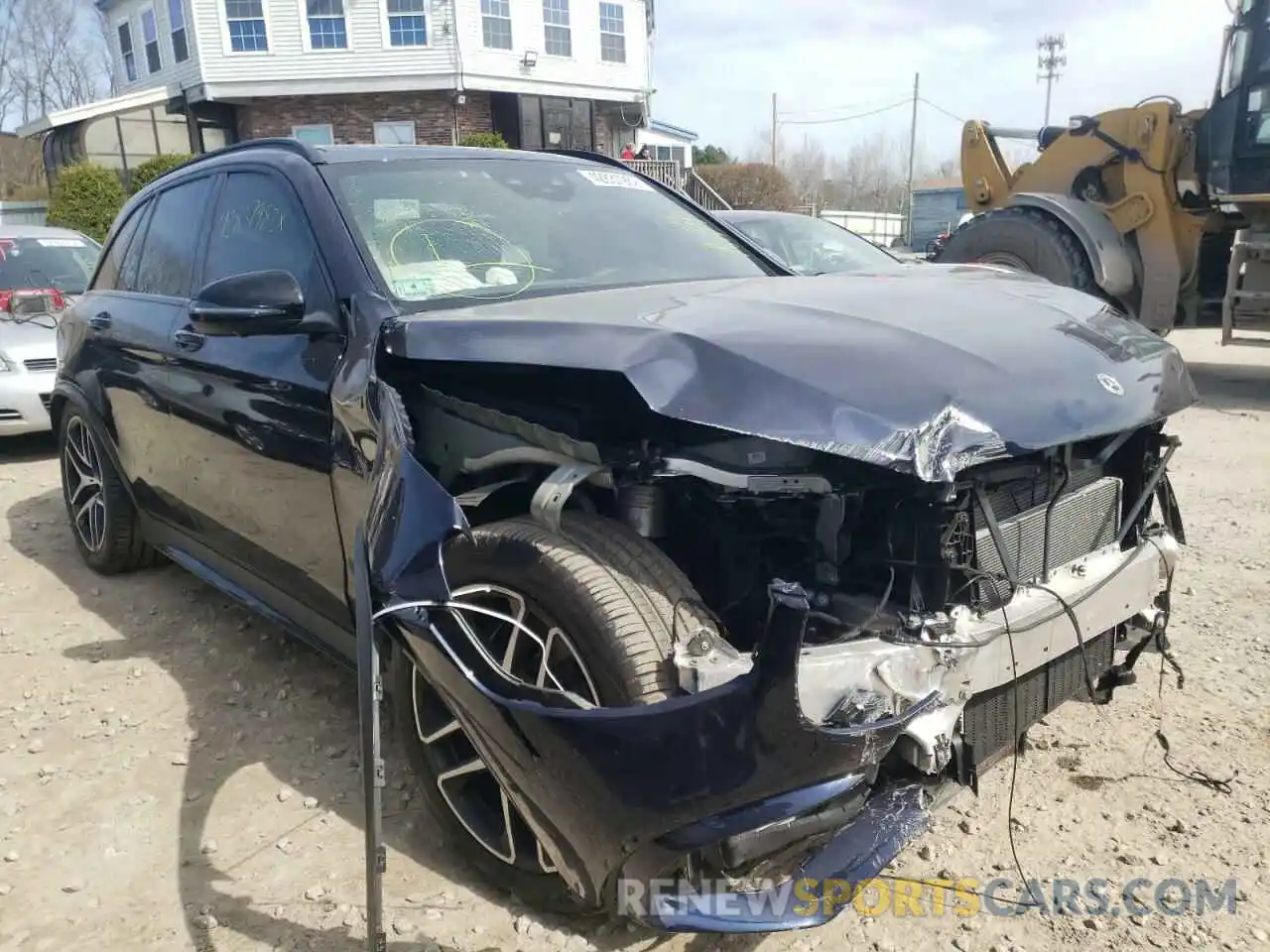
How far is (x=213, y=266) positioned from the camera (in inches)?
138

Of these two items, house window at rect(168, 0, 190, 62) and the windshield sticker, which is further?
house window at rect(168, 0, 190, 62)

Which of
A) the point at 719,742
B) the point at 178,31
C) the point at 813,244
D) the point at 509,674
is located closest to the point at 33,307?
the point at 813,244

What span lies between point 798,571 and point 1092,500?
87 centimetres

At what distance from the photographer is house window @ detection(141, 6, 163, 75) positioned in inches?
928

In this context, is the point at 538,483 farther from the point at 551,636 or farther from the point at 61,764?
the point at 61,764

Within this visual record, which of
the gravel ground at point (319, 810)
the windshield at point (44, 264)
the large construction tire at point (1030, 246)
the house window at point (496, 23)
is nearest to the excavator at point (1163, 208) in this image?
the large construction tire at point (1030, 246)

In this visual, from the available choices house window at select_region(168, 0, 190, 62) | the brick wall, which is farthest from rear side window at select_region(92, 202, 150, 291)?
house window at select_region(168, 0, 190, 62)

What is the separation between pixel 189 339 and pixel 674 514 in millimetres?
2036

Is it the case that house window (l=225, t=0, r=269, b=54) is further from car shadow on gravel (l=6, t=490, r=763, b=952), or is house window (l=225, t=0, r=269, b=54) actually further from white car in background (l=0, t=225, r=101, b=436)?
car shadow on gravel (l=6, t=490, r=763, b=952)

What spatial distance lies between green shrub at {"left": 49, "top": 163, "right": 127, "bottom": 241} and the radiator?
20518mm

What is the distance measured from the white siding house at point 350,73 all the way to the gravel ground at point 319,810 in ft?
68.1

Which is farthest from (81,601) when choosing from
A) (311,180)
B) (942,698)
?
(942,698)

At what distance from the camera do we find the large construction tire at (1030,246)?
901 centimetres

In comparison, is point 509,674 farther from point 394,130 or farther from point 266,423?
point 394,130
